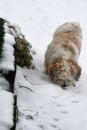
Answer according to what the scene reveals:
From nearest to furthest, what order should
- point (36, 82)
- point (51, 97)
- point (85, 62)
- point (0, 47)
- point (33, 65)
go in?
point (0, 47), point (51, 97), point (36, 82), point (33, 65), point (85, 62)

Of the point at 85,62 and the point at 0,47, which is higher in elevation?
the point at 0,47

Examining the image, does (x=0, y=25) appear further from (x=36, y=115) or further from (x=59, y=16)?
(x=59, y=16)

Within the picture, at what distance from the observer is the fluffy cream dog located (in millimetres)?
7355

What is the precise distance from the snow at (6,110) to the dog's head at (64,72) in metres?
2.56

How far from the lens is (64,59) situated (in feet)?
24.8

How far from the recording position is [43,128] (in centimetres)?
528

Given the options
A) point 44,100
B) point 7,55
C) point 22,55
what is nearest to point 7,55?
point 7,55

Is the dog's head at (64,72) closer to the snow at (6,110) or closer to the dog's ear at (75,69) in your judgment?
the dog's ear at (75,69)

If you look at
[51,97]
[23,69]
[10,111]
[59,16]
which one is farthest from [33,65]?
[59,16]

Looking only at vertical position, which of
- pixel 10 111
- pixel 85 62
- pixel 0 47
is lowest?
pixel 85 62

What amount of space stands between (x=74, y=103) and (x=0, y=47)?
160cm

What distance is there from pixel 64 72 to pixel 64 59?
33 centimetres

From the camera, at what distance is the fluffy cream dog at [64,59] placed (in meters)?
7.36

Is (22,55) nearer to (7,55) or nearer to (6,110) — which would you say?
(7,55)
